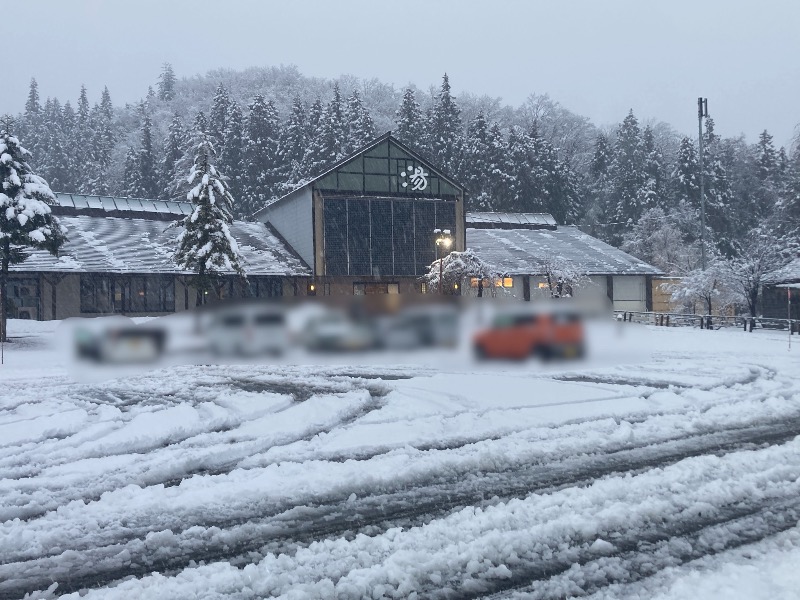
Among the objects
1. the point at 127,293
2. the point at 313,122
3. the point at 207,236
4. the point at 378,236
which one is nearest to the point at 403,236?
the point at 378,236

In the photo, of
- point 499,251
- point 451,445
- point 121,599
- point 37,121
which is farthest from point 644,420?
A: point 37,121

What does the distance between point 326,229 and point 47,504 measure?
3265 centimetres

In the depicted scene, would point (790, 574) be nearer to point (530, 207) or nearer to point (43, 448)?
point (43, 448)

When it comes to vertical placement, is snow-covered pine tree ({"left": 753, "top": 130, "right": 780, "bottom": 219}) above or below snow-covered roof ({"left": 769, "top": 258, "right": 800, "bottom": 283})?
above

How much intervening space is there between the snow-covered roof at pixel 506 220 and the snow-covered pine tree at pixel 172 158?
2891 centimetres

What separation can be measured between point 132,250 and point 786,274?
121 feet

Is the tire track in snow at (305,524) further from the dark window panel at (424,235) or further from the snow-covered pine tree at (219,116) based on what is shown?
the snow-covered pine tree at (219,116)

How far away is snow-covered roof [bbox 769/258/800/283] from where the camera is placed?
38.2 meters

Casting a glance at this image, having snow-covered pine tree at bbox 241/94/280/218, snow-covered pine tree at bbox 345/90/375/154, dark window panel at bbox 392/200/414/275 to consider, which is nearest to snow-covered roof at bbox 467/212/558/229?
dark window panel at bbox 392/200/414/275

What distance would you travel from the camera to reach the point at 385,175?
3903cm

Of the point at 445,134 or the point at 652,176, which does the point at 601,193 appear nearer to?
the point at 652,176

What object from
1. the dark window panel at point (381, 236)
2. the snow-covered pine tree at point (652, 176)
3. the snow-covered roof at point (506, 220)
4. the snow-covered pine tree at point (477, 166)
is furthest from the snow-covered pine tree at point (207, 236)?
the snow-covered pine tree at point (652, 176)

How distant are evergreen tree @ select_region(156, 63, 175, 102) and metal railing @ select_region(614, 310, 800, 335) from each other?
108567 millimetres

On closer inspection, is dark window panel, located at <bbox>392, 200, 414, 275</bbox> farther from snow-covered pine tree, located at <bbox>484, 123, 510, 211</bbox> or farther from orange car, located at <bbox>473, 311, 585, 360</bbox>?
snow-covered pine tree, located at <bbox>484, 123, 510, 211</bbox>
